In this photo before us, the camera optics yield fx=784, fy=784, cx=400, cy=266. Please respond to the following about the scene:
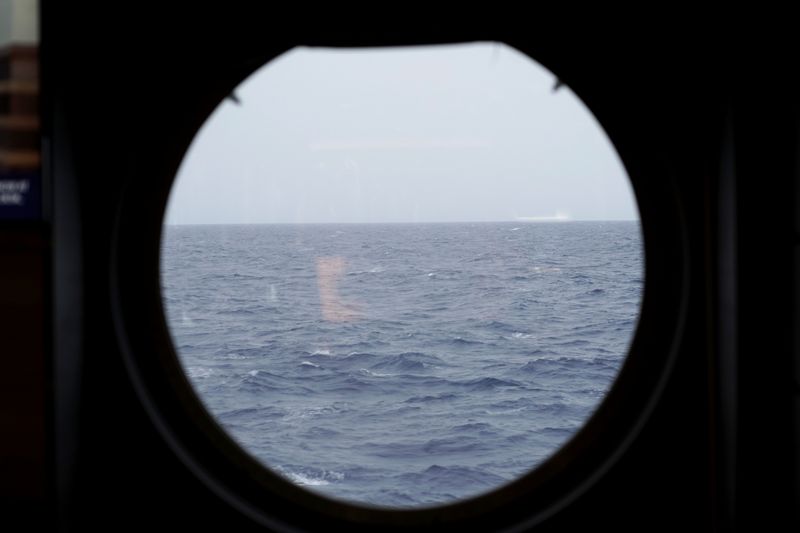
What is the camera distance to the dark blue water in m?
30.0

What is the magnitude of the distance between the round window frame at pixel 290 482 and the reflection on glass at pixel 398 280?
2506 cm

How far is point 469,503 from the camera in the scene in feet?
4.47

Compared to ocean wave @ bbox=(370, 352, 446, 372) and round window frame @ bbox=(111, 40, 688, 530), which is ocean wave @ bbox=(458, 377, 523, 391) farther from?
round window frame @ bbox=(111, 40, 688, 530)

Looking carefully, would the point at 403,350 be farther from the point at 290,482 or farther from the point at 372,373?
the point at 290,482

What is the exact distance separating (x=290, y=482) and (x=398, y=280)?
39.6 m

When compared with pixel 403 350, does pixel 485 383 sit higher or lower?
lower

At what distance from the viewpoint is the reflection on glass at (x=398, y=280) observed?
31203mm

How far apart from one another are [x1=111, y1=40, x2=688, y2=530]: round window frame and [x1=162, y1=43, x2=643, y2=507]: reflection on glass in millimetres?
25065

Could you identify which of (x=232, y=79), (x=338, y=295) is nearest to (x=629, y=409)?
(x=232, y=79)

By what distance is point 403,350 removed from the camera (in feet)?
115

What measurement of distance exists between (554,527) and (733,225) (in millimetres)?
575

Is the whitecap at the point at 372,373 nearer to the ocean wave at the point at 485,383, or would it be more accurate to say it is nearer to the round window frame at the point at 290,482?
the ocean wave at the point at 485,383

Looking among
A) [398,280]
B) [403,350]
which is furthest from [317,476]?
[398,280]

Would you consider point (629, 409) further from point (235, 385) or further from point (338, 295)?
point (338, 295)
